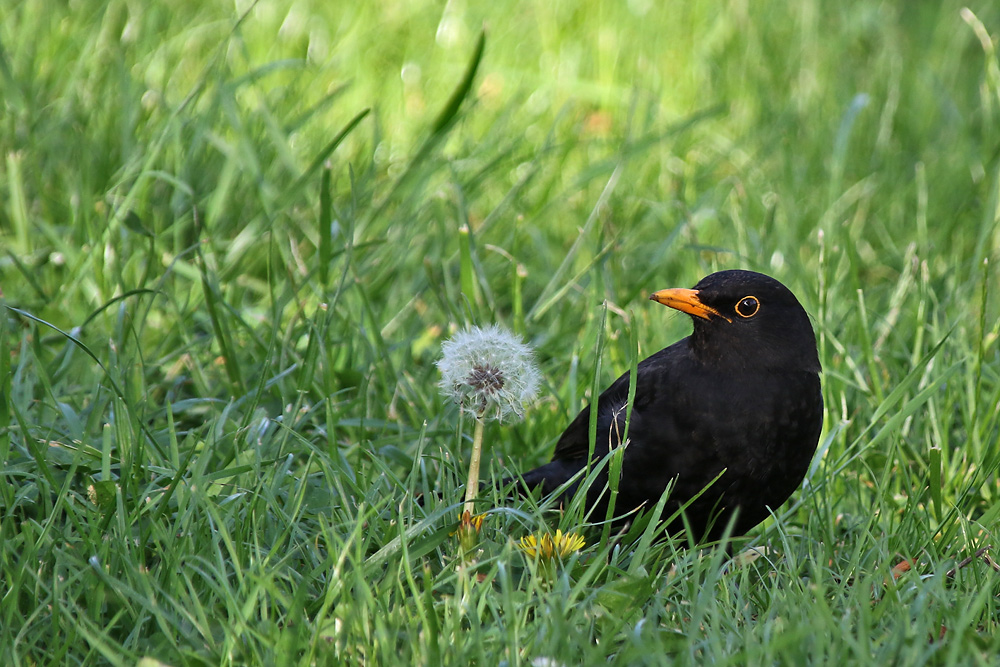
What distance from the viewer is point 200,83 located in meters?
3.82

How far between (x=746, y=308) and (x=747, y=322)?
42 millimetres

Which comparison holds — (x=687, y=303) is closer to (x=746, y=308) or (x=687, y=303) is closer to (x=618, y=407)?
(x=746, y=308)

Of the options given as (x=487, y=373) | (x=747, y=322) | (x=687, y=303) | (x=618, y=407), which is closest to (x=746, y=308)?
(x=747, y=322)

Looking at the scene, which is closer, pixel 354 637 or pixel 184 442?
pixel 354 637

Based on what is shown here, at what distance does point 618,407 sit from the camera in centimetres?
306

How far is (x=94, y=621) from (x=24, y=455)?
0.68 m

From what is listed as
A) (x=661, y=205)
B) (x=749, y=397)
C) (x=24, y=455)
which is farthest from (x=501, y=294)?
(x=24, y=455)

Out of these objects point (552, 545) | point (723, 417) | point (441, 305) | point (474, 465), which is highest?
point (441, 305)

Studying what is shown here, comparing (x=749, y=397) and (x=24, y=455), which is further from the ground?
(x=749, y=397)

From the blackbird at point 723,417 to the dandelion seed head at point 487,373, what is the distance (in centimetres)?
52

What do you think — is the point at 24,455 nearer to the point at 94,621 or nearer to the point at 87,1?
the point at 94,621

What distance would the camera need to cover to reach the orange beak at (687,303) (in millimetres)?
2912

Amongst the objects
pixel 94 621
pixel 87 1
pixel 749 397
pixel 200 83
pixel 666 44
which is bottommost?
pixel 94 621

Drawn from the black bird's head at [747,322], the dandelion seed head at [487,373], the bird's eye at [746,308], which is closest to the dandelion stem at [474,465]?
the dandelion seed head at [487,373]
